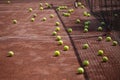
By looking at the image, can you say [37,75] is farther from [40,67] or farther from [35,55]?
[35,55]

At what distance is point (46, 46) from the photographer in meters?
12.0

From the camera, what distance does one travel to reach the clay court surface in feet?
29.1

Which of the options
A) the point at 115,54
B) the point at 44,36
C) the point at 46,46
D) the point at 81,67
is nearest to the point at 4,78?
the point at 81,67

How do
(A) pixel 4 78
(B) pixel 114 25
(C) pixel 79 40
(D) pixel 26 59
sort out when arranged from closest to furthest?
(A) pixel 4 78 → (D) pixel 26 59 → (C) pixel 79 40 → (B) pixel 114 25

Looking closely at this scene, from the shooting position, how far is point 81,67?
9.47 metres

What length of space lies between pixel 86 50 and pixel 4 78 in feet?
13.1

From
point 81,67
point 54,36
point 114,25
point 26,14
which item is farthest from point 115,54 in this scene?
point 26,14

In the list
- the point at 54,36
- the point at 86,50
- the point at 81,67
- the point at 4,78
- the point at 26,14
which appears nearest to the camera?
the point at 4,78

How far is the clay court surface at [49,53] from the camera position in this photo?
888 centimetres

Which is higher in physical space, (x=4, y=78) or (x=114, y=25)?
(x=4, y=78)

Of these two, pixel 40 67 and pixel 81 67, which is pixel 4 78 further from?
pixel 81 67

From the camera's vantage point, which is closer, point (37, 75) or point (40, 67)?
point (37, 75)

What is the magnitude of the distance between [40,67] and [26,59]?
3.47 ft

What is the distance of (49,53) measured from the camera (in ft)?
36.4
